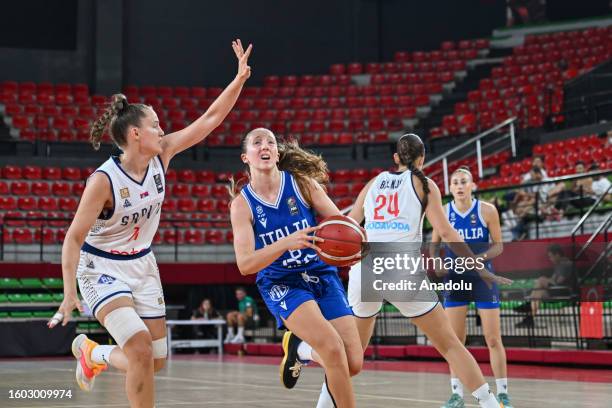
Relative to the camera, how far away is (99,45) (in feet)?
98.5

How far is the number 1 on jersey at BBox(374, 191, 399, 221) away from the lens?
23.1 feet

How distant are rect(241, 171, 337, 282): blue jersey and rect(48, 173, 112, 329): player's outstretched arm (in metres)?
0.83

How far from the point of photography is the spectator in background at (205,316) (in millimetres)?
21375

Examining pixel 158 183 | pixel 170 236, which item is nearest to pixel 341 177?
pixel 170 236

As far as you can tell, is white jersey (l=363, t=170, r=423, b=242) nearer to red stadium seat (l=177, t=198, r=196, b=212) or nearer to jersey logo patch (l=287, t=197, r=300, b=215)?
jersey logo patch (l=287, t=197, r=300, b=215)

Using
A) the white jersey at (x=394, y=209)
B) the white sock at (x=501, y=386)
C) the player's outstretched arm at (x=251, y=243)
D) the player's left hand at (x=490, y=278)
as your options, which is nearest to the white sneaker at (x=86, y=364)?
the player's outstretched arm at (x=251, y=243)

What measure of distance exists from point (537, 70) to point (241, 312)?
1223cm

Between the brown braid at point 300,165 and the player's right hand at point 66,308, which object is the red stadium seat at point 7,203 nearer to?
the brown braid at point 300,165

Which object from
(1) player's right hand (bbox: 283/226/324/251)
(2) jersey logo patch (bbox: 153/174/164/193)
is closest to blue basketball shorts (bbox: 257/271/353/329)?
(1) player's right hand (bbox: 283/226/324/251)

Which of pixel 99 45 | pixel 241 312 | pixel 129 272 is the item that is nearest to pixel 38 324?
pixel 241 312

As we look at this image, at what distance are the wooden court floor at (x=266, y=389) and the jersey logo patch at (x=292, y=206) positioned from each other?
3.36 meters

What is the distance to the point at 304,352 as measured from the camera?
241 inches

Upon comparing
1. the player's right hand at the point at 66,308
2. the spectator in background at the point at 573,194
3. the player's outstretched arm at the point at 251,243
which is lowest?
the player's right hand at the point at 66,308

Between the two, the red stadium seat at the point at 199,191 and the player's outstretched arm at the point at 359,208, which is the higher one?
the red stadium seat at the point at 199,191
